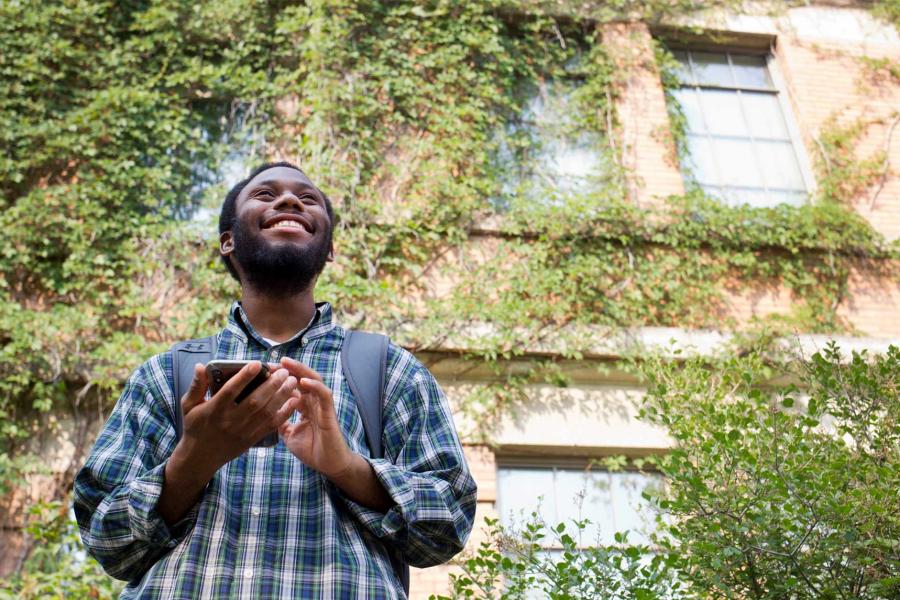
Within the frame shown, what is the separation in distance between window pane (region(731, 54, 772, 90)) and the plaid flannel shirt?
7.61m

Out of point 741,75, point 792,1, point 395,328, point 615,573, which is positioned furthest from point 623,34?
point 615,573

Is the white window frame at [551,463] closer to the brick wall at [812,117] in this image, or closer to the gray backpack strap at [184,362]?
the brick wall at [812,117]

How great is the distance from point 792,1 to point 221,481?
8783 millimetres

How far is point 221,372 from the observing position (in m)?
1.83

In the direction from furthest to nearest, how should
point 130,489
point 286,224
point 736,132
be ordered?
point 736,132 → point 286,224 → point 130,489

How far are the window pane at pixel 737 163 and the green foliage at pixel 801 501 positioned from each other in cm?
468

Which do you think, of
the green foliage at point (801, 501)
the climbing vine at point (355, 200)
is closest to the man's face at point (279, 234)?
the green foliage at point (801, 501)

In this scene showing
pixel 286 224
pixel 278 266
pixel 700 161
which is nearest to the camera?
pixel 278 266

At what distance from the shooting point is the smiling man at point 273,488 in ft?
6.19

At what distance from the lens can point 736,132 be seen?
328 inches

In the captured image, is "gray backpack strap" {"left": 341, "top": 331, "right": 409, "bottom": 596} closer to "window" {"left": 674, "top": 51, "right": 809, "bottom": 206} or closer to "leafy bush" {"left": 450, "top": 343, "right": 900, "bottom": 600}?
"leafy bush" {"left": 450, "top": 343, "right": 900, "bottom": 600}

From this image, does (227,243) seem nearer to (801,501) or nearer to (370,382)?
(370,382)

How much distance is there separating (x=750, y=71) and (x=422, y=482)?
804 centimetres

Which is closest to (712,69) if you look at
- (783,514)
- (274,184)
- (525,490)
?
(525,490)
